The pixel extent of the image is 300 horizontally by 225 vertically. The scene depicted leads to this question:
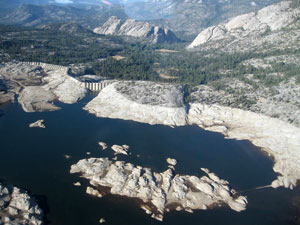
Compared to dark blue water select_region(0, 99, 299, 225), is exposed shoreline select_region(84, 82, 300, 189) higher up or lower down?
higher up

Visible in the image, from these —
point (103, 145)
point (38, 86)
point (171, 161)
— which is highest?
point (38, 86)

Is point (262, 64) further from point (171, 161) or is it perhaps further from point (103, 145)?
point (103, 145)

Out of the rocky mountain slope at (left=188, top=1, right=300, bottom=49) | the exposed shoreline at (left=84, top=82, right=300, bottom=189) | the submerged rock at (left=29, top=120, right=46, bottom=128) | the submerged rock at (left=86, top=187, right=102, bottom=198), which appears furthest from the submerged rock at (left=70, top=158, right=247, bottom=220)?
the rocky mountain slope at (left=188, top=1, right=300, bottom=49)

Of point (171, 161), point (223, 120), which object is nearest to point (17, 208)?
point (171, 161)

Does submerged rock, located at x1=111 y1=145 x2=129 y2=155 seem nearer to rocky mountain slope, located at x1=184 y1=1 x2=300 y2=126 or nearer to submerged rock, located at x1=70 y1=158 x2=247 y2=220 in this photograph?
submerged rock, located at x1=70 y1=158 x2=247 y2=220

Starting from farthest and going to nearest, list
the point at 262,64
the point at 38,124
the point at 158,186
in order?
the point at 262,64, the point at 38,124, the point at 158,186

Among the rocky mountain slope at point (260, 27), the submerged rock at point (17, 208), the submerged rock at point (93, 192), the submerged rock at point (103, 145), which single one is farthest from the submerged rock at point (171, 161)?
the rocky mountain slope at point (260, 27)

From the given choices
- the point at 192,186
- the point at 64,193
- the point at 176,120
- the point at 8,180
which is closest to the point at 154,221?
the point at 192,186
